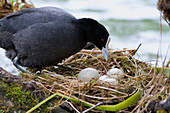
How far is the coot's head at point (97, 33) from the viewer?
186 inches

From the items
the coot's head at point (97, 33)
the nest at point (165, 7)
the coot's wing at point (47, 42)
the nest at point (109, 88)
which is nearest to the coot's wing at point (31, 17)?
the coot's wing at point (47, 42)

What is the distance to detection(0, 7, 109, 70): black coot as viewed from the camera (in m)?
4.68

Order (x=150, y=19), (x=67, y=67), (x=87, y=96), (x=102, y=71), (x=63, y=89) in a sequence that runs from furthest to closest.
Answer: (x=150, y=19) → (x=67, y=67) → (x=102, y=71) → (x=63, y=89) → (x=87, y=96)

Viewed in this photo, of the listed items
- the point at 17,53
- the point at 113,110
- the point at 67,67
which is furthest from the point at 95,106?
the point at 17,53

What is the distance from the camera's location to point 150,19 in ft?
38.7

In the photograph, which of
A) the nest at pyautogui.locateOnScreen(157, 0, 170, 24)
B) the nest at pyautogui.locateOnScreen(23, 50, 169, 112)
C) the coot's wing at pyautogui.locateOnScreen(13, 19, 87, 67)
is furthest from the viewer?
the coot's wing at pyautogui.locateOnScreen(13, 19, 87, 67)

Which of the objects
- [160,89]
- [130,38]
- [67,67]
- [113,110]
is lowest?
[130,38]

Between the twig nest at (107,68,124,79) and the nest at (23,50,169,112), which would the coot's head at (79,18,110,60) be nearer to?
the nest at (23,50,169,112)

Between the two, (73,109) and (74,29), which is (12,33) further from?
(73,109)

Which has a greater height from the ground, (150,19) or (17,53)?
(17,53)

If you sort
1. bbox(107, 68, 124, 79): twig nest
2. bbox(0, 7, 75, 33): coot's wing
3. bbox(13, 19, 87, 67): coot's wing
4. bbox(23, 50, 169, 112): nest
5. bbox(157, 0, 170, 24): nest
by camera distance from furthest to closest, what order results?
bbox(0, 7, 75, 33): coot's wing → bbox(13, 19, 87, 67): coot's wing → bbox(107, 68, 124, 79): twig nest → bbox(23, 50, 169, 112): nest → bbox(157, 0, 170, 24): nest

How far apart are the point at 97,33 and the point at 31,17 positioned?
110cm

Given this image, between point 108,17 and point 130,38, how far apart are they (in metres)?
2.04

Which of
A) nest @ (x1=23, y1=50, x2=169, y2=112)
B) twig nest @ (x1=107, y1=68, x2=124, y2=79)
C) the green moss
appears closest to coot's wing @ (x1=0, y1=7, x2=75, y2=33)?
nest @ (x1=23, y1=50, x2=169, y2=112)
